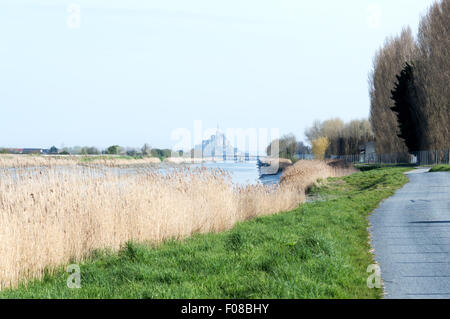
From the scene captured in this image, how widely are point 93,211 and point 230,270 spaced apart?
3775mm

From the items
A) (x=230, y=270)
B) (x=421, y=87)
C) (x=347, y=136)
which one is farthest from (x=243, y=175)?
(x=347, y=136)

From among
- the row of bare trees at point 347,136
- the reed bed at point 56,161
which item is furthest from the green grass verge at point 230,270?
the row of bare trees at point 347,136

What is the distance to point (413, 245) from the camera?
10.1 m

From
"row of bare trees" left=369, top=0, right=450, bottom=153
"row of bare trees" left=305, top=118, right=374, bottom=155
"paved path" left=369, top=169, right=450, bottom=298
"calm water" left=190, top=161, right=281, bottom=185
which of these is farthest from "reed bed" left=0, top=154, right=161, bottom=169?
"row of bare trees" left=305, top=118, right=374, bottom=155

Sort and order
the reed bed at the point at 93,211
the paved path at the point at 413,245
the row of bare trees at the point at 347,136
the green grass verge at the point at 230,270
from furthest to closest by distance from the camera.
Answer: the row of bare trees at the point at 347,136 → the reed bed at the point at 93,211 → the paved path at the point at 413,245 → the green grass verge at the point at 230,270

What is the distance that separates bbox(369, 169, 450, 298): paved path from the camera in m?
6.91

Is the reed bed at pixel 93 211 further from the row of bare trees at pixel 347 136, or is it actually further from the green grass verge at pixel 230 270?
the row of bare trees at pixel 347 136

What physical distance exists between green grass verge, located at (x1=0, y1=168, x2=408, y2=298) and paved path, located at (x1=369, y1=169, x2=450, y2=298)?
399 millimetres

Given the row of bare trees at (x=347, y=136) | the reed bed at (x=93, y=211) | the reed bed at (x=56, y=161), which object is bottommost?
the reed bed at (x=93, y=211)

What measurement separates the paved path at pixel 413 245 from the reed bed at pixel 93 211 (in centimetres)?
442

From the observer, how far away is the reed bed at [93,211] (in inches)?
319

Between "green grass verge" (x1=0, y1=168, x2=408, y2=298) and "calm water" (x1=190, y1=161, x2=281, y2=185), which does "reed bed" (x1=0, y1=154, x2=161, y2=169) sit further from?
"green grass verge" (x1=0, y1=168, x2=408, y2=298)

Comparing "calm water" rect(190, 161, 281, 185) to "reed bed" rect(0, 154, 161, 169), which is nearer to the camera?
"reed bed" rect(0, 154, 161, 169)
